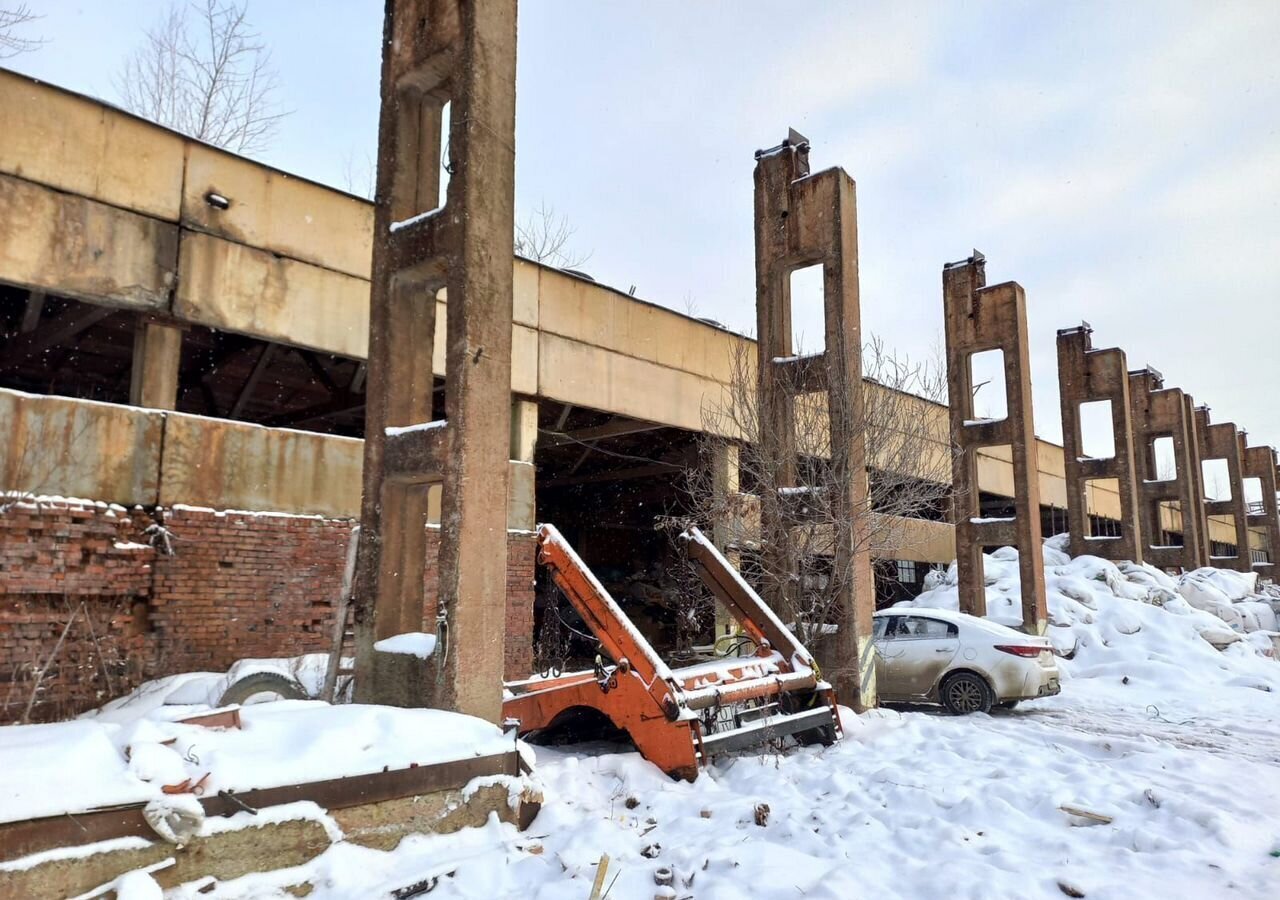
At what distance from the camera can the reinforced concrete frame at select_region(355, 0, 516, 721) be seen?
7211 millimetres

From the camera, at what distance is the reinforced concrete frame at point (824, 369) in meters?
12.4

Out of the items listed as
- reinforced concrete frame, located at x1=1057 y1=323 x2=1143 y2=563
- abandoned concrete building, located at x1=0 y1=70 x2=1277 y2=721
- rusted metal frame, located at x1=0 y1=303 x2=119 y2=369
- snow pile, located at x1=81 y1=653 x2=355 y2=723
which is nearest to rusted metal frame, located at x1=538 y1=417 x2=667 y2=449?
abandoned concrete building, located at x1=0 y1=70 x2=1277 y2=721

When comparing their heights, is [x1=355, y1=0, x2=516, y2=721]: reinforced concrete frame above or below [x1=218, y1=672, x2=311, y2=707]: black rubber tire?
above

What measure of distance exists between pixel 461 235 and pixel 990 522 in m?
15.3

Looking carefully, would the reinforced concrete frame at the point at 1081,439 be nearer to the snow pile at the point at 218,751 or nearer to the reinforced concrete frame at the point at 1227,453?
the reinforced concrete frame at the point at 1227,453

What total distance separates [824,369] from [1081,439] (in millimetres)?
16109

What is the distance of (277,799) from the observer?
488 cm

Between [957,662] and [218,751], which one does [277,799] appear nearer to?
[218,751]

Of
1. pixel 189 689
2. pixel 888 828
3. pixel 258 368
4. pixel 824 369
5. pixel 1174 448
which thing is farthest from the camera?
pixel 1174 448

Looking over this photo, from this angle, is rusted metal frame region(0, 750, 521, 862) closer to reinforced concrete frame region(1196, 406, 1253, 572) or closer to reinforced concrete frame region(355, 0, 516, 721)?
reinforced concrete frame region(355, 0, 516, 721)

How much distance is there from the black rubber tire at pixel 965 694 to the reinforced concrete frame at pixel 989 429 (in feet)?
22.4

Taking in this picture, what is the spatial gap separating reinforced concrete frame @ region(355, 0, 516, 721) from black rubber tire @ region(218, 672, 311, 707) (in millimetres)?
1599

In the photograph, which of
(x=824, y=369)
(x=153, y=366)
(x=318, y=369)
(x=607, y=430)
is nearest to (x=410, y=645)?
(x=153, y=366)

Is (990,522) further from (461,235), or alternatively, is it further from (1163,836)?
(461,235)
